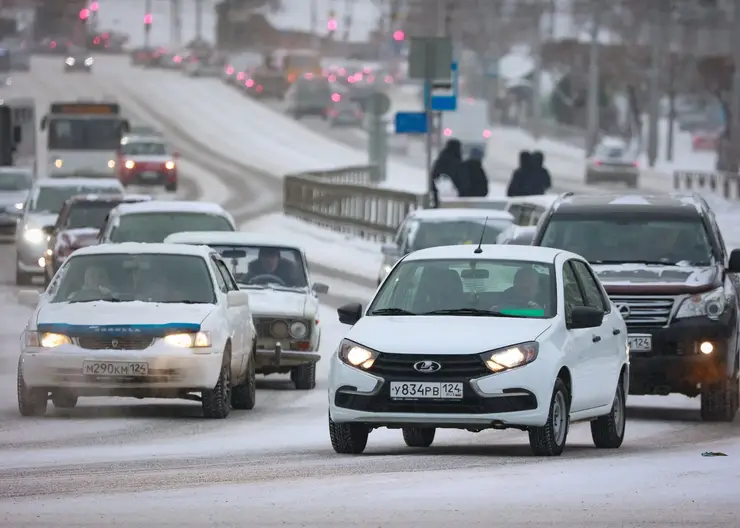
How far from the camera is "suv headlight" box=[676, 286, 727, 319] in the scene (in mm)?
16203

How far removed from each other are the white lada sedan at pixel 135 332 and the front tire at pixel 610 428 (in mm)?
3096

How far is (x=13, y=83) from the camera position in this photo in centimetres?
10388

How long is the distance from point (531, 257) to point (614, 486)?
2.90 meters

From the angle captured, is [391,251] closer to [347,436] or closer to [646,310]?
[646,310]

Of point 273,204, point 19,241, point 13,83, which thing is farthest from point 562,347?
point 13,83

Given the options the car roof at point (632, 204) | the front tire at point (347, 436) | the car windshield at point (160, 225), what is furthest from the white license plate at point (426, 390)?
the car windshield at point (160, 225)

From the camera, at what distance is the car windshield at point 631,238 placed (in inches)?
671

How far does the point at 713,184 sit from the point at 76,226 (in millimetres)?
37594

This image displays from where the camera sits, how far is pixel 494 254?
1352cm

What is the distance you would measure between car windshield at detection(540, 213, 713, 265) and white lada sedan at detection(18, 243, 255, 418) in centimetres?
280

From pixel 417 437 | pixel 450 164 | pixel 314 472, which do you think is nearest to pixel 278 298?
pixel 417 437

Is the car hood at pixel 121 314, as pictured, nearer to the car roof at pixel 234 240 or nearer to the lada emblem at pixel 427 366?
the lada emblem at pixel 427 366

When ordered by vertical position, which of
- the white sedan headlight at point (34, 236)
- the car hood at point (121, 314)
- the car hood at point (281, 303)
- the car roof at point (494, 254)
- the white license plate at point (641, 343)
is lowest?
the white sedan headlight at point (34, 236)

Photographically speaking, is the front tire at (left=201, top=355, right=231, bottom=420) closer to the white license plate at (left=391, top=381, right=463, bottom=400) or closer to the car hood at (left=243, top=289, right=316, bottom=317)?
the car hood at (left=243, top=289, right=316, bottom=317)
